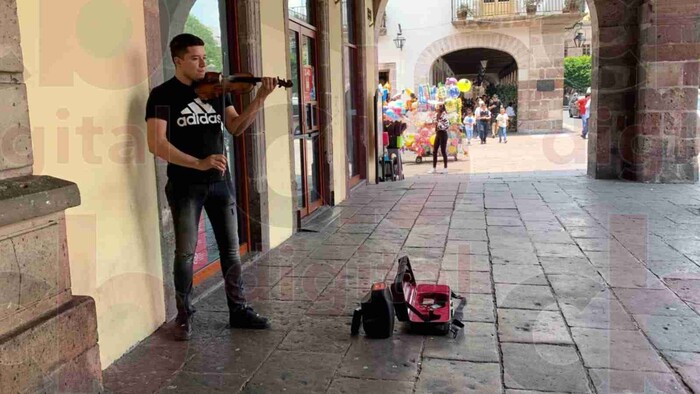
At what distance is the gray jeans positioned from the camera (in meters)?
3.12

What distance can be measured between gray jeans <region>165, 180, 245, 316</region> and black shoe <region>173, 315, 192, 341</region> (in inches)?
1.3

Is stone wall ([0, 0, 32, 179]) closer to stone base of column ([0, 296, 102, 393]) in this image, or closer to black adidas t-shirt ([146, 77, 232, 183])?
stone base of column ([0, 296, 102, 393])

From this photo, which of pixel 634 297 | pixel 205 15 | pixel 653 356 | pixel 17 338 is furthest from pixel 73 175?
pixel 634 297

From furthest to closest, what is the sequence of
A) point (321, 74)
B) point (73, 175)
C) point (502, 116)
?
point (502, 116), point (321, 74), point (73, 175)

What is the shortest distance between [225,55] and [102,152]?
2.17 m

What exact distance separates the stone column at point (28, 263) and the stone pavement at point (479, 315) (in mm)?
451

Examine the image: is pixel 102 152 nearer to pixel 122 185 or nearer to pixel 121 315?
pixel 122 185

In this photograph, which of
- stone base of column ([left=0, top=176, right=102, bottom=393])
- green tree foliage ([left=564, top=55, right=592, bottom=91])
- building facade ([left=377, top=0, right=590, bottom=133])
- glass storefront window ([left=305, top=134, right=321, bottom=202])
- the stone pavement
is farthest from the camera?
green tree foliage ([left=564, top=55, right=592, bottom=91])

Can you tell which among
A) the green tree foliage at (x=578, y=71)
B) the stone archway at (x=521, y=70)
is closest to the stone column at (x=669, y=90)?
the stone archway at (x=521, y=70)

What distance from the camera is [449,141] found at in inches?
563

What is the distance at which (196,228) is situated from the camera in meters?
3.18

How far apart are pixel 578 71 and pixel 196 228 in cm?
3483

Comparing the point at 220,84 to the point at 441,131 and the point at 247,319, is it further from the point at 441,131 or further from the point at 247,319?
the point at 441,131

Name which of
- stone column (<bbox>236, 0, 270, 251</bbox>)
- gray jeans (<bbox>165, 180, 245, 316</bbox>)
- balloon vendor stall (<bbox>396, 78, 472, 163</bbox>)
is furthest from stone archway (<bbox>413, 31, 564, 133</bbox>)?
gray jeans (<bbox>165, 180, 245, 316</bbox>)
